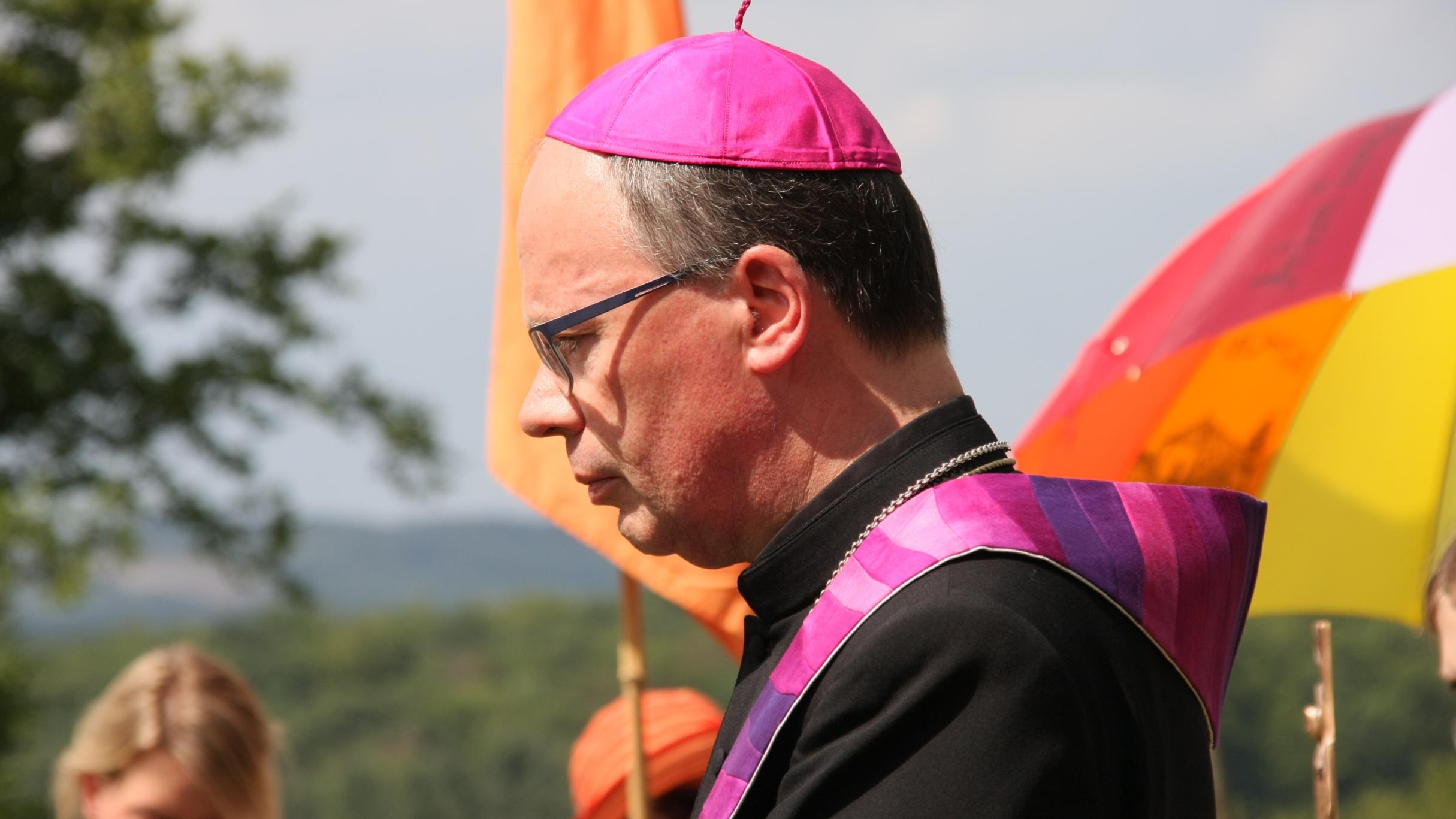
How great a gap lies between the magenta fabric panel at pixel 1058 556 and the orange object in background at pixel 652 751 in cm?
139

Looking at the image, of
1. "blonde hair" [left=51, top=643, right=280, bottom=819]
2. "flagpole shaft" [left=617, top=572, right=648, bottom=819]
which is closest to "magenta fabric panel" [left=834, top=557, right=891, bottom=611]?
"flagpole shaft" [left=617, top=572, right=648, bottom=819]

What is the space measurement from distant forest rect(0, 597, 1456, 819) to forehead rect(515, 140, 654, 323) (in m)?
10.8

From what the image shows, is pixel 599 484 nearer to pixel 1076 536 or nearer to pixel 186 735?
pixel 1076 536

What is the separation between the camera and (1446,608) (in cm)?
270

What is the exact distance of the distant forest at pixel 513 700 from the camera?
14453 mm

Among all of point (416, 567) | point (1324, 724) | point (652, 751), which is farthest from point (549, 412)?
point (416, 567)

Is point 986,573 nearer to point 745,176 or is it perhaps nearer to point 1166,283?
point 745,176

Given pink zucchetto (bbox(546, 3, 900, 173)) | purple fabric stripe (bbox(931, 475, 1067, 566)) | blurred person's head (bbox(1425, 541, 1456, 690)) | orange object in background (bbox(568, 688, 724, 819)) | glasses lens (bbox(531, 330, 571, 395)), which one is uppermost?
pink zucchetto (bbox(546, 3, 900, 173))

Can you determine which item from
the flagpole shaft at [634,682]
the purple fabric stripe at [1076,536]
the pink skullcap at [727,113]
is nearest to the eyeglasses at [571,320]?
the pink skullcap at [727,113]

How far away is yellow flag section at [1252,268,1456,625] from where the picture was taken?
119 inches

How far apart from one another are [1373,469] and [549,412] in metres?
2.06

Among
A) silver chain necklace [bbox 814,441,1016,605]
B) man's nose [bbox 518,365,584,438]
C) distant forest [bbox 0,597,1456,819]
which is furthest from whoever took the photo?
distant forest [bbox 0,597,1456,819]

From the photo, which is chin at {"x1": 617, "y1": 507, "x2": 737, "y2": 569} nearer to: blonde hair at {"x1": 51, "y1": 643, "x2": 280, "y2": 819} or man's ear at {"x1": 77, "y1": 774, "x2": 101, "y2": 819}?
blonde hair at {"x1": 51, "y1": 643, "x2": 280, "y2": 819}

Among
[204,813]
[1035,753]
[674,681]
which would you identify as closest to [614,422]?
[1035,753]
